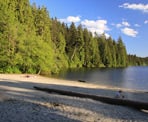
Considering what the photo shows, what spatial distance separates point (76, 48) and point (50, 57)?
62.7 meters

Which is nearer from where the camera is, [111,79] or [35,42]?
[35,42]

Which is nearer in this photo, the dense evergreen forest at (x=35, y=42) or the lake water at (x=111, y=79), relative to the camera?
the lake water at (x=111, y=79)

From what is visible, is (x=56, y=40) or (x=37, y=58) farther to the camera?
(x=56, y=40)

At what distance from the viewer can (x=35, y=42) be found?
61.7 metres

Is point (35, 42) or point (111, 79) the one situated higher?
Result: point (35, 42)

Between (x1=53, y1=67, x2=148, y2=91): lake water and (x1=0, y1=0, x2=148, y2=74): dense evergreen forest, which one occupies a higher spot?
(x1=0, y1=0, x2=148, y2=74): dense evergreen forest

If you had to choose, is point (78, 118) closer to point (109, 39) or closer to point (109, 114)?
point (109, 114)

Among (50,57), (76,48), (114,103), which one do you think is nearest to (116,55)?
(76,48)

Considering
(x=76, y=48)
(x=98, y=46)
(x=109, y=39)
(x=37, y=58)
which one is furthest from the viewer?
(x=109, y=39)

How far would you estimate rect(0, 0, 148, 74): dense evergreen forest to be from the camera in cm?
5744

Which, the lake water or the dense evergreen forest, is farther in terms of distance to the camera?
the dense evergreen forest

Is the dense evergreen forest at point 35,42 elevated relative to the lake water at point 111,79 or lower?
elevated

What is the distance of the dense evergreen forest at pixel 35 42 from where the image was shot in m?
57.4

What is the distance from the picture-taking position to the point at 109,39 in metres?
164
